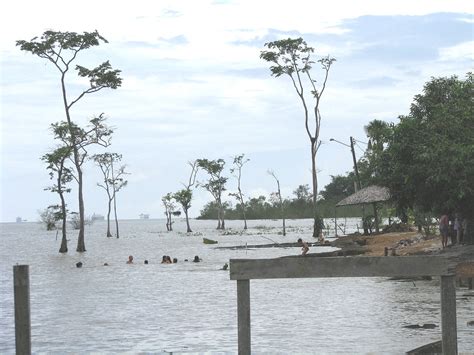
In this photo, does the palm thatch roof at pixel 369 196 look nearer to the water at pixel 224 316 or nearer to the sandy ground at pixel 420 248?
the sandy ground at pixel 420 248

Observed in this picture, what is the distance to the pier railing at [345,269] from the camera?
26.3 ft

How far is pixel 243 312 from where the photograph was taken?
8.10 m

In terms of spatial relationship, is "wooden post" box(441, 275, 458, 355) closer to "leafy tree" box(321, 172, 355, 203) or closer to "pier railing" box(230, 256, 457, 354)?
"pier railing" box(230, 256, 457, 354)

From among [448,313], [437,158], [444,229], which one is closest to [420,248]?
[444,229]

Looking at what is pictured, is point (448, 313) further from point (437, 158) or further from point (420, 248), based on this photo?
point (420, 248)

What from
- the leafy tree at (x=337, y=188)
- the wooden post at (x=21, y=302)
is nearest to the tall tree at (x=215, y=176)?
the leafy tree at (x=337, y=188)

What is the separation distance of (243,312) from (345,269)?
3.77ft

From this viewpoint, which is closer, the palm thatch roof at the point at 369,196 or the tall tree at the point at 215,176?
the palm thatch roof at the point at 369,196

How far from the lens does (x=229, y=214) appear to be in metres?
195

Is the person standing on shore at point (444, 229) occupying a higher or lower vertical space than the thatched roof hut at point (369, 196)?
lower

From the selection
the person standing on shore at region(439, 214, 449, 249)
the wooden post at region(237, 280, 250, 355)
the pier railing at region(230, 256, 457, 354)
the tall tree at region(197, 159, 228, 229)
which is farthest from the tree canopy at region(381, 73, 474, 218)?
the tall tree at region(197, 159, 228, 229)

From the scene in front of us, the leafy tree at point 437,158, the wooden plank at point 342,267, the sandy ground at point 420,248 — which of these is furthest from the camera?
the leafy tree at point 437,158

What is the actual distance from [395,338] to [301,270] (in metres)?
6.05

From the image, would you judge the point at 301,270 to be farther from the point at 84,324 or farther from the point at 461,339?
the point at 84,324
